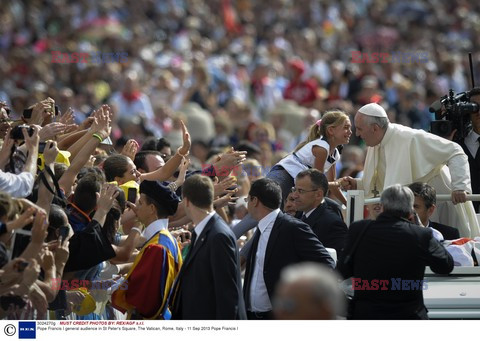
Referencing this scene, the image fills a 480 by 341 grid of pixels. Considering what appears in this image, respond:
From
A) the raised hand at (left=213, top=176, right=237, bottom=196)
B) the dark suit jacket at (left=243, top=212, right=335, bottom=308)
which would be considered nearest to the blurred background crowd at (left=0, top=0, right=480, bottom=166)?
the raised hand at (left=213, top=176, right=237, bottom=196)

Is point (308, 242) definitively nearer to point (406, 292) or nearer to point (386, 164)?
point (406, 292)

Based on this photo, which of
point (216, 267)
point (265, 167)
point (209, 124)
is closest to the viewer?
point (216, 267)

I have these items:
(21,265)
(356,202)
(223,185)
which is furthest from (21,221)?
(356,202)

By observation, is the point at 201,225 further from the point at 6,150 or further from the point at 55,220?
the point at 6,150

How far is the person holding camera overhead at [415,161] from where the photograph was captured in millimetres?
10023

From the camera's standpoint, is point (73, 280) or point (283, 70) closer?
point (73, 280)

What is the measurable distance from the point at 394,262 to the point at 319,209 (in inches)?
70.2

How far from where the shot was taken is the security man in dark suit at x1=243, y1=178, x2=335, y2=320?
8602mm

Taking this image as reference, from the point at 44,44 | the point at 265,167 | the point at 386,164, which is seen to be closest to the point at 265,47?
the point at 44,44

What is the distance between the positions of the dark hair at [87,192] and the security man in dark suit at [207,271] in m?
0.83

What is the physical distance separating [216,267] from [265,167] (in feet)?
20.9

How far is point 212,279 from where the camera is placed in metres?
7.89

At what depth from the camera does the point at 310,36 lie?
83.8 feet

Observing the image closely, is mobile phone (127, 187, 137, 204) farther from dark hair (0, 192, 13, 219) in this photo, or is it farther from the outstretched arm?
dark hair (0, 192, 13, 219)
